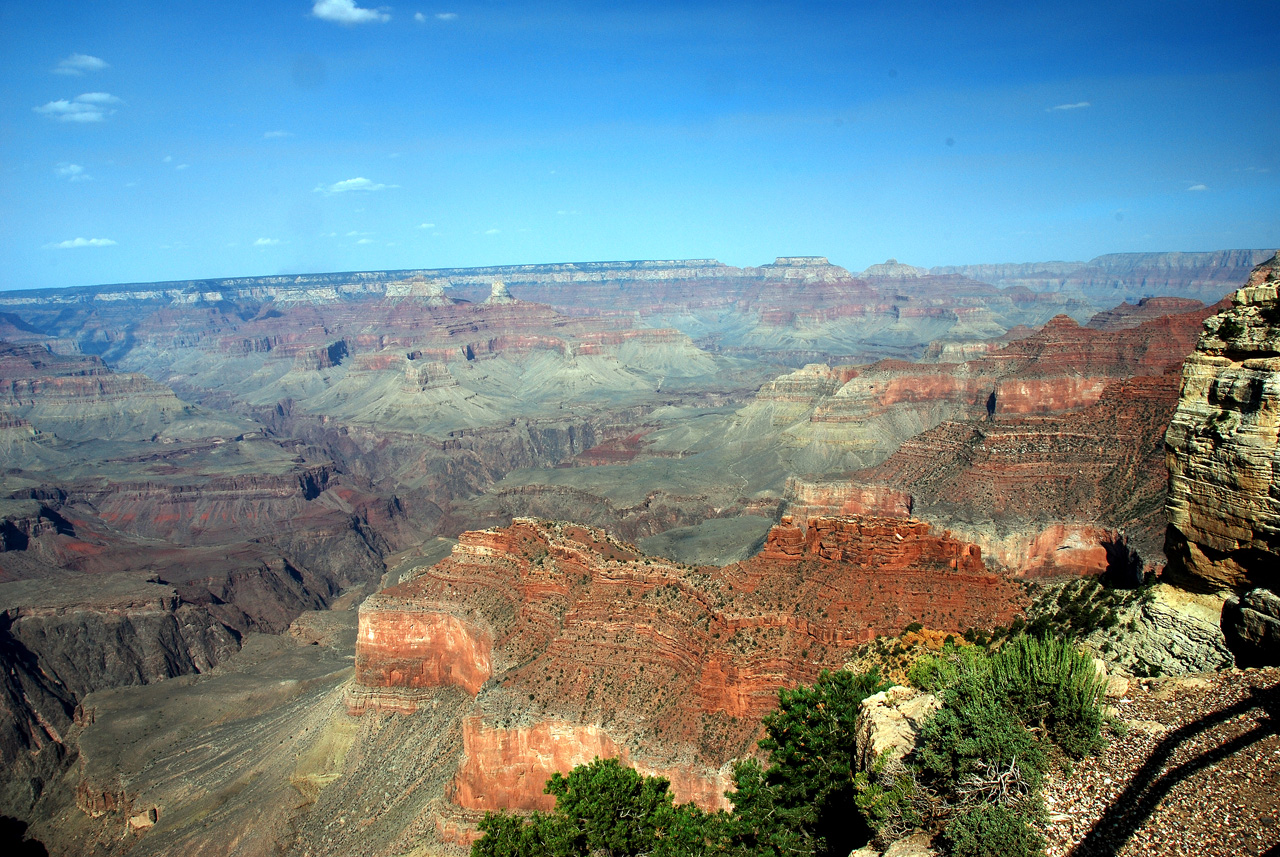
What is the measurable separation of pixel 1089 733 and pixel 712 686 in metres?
16.6

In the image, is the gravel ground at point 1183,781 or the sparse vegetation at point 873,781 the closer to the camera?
the gravel ground at point 1183,781

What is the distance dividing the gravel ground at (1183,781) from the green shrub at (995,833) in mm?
337

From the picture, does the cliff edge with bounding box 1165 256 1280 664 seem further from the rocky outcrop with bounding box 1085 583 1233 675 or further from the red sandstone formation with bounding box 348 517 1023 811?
the red sandstone formation with bounding box 348 517 1023 811

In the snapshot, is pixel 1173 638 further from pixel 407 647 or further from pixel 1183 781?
pixel 407 647

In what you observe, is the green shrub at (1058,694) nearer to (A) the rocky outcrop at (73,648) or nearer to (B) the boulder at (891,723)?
(B) the boulder at (891,723)

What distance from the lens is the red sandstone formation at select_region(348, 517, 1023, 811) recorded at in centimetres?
2800

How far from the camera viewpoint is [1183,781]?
39.4 feet

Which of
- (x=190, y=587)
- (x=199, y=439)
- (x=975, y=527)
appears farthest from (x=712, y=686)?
(x=199, y=439)

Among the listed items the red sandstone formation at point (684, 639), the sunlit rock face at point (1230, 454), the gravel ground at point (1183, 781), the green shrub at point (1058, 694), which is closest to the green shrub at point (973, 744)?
the green shrub at point (1058, 694)

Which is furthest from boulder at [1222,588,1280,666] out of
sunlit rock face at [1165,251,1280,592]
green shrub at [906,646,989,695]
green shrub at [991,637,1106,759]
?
green shrub at [906,646,989,695]

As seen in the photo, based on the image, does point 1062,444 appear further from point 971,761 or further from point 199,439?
point 199,439

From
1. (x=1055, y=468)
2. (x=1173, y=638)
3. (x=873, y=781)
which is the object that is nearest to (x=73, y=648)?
(x=873, y=781)

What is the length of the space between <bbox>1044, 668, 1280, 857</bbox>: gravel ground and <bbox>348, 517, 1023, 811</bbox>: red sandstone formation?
13.8 meters

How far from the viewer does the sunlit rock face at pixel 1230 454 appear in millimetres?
16594
